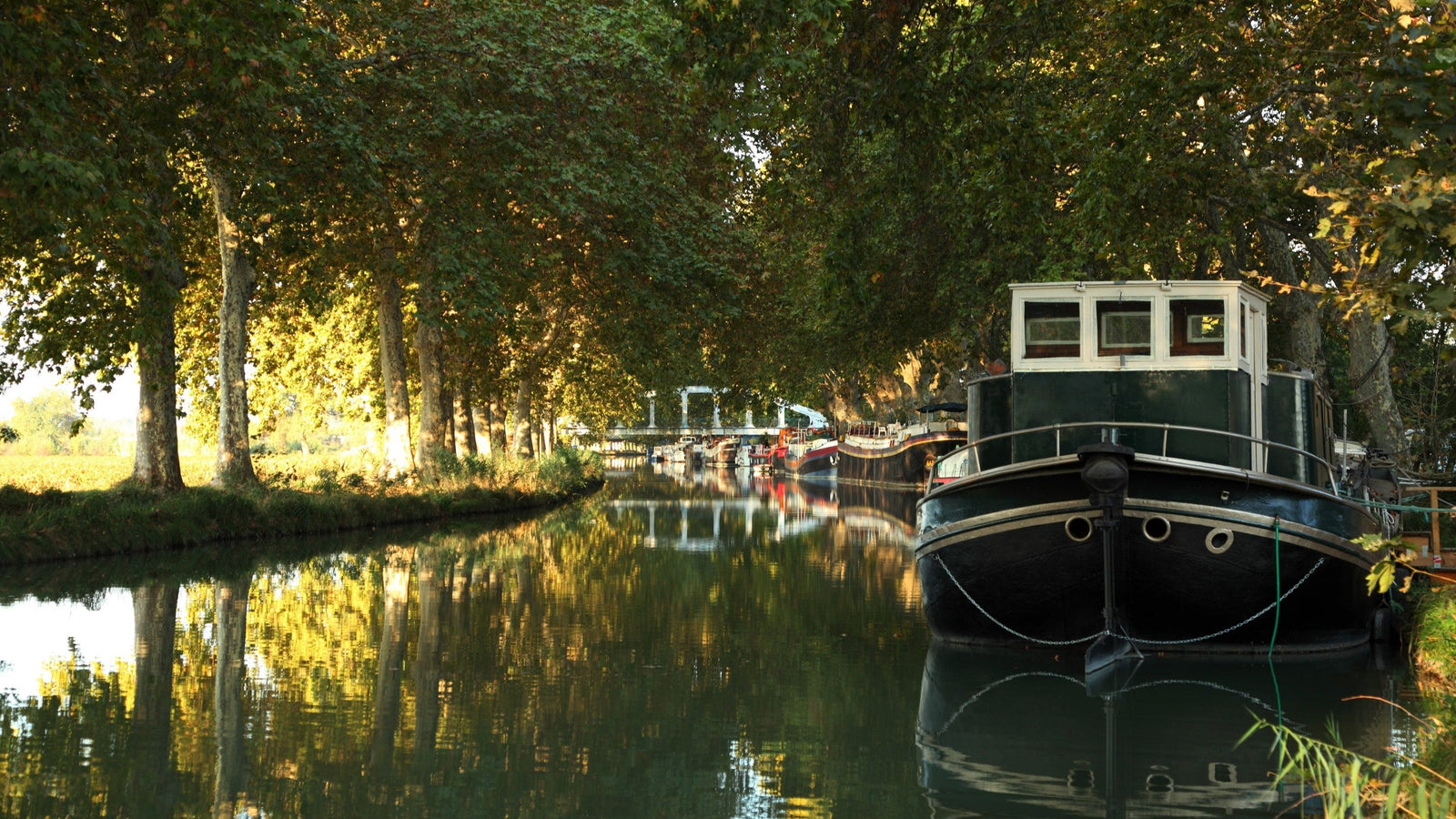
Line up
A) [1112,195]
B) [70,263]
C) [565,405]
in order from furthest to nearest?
[565,405] < [70,263] < [1112,195]

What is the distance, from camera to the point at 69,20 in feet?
44.2

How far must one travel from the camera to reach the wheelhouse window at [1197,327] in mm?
14406

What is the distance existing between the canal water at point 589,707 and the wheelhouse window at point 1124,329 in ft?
10.3

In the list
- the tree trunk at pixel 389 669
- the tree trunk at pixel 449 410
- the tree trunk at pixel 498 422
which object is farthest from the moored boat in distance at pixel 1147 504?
the tree trunk at pixel 498 422

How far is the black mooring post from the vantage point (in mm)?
12531

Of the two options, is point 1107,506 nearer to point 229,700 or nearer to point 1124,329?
point 1124,329

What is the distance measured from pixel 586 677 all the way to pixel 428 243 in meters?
17.2

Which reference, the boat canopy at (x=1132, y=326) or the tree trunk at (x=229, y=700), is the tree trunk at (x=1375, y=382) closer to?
the boat canopy at (x=1132, y=326)

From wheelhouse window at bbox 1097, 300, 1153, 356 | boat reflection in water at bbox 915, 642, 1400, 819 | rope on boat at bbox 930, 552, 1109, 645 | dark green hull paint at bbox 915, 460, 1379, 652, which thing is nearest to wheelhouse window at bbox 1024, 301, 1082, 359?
wheelhouse window at bbox 1097, 300, 1153, 356

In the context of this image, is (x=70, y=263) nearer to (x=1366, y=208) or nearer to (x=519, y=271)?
(x=519, y=271)

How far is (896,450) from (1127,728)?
45048 millimetres

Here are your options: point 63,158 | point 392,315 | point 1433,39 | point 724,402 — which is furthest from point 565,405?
point 1433,39

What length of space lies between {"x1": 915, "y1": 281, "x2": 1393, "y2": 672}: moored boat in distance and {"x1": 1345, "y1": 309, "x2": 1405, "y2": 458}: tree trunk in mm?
8337

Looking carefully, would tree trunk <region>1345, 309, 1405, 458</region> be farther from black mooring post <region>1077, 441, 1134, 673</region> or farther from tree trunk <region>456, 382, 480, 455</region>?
tree trunk <region>456, 382, 480, 455</region>
